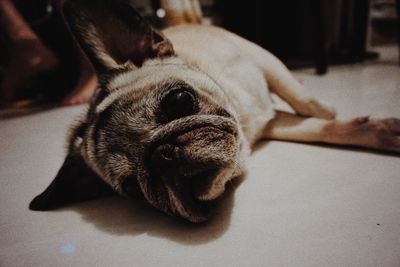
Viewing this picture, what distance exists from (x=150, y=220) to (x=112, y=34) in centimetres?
80

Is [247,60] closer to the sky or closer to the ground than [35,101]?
closer to the sky

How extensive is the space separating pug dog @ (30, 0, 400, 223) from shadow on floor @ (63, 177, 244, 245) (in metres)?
0.04

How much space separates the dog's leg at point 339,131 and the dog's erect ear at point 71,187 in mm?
900

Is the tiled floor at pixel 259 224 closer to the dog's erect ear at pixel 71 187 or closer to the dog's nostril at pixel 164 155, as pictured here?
the dog's erect ear at pixel 71 187

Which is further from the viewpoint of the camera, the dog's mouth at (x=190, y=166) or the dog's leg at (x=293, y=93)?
the dog's leg at (x=293, y=93)

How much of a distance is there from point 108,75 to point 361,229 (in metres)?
1.10

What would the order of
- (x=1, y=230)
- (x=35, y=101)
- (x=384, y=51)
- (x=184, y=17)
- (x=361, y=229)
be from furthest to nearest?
(x=384, y=51) → (x=35, y=101) → (x=184, y=17) → (x=1, y=230) → (x=361, y=229)

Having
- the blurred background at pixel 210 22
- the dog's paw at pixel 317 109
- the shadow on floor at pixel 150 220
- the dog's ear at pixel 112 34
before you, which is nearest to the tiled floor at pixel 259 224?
the shadow on floor at pixel 150 220

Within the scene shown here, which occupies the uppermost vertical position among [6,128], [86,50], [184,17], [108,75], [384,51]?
[86,50]

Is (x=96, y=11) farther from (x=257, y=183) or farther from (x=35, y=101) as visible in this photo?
(x=35, y=101)

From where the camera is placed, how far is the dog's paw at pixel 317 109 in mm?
1609

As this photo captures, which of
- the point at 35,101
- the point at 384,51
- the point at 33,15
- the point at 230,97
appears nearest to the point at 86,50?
the point at 230,97

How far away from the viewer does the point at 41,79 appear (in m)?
3.20

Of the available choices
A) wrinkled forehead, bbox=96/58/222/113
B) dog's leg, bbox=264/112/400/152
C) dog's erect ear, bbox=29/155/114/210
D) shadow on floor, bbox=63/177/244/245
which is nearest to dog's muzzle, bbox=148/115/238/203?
shadow on floor, bbox=63/177/244/245
